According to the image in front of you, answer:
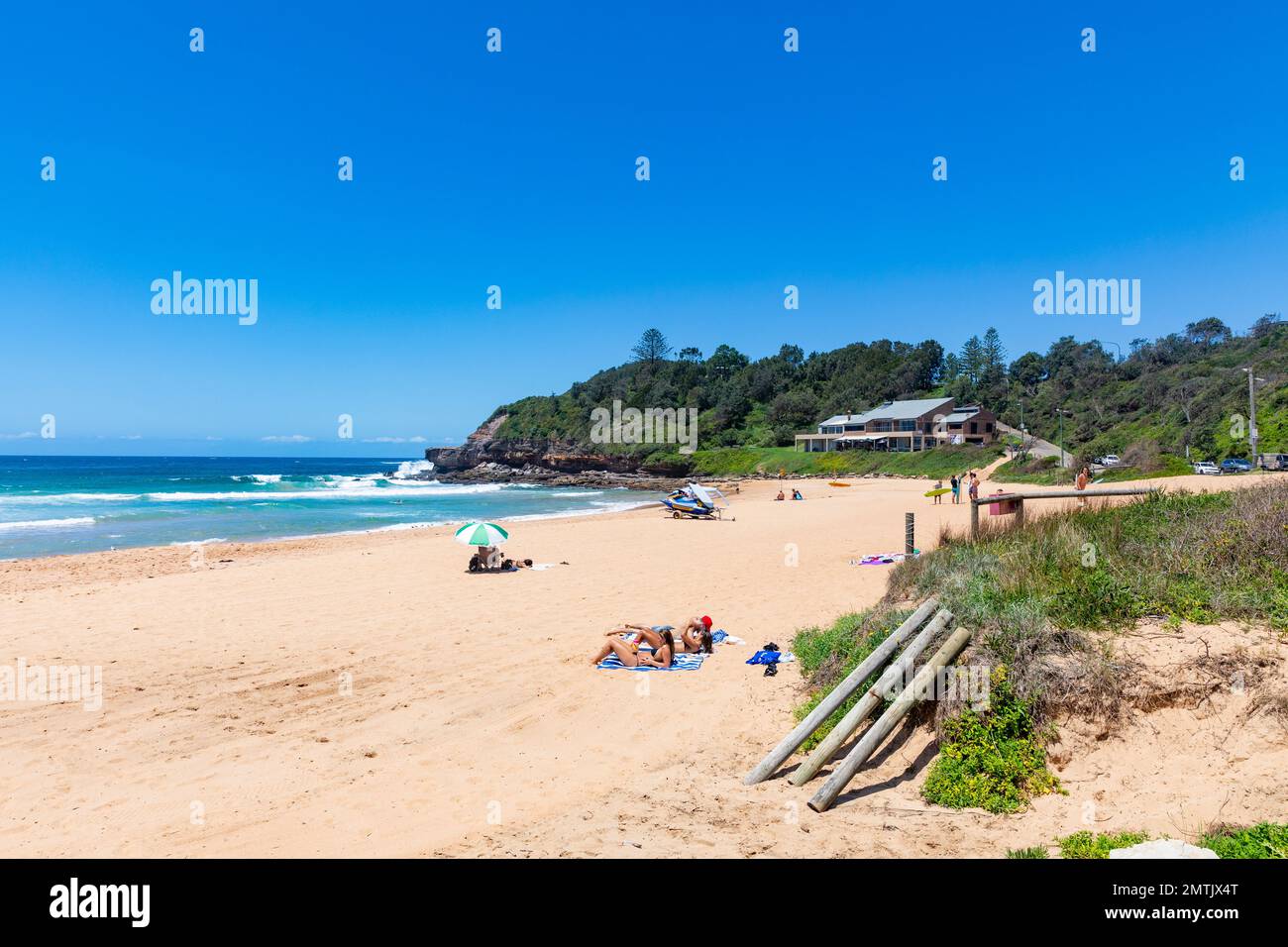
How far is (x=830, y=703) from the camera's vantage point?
19.2ft

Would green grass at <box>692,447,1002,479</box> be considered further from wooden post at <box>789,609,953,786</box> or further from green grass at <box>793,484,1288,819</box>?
wooden post at <box>789,609,953,786</box>

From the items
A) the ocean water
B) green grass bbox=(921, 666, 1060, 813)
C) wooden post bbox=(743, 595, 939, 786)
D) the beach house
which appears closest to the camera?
green grass bbox=(921, 666, 1060, 813)

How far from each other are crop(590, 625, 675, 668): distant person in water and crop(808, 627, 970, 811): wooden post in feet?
11.6

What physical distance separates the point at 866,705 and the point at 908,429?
2845 inches

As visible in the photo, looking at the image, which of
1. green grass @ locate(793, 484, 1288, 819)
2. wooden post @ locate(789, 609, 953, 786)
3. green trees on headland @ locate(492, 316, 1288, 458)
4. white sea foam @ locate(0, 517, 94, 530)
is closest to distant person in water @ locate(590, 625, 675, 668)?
green grass @ locate(793, 484, 1288, 819)

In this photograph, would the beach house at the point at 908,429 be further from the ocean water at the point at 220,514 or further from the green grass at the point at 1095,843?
the green grass at the point at 1095,843

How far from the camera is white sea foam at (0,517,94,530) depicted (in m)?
29.8

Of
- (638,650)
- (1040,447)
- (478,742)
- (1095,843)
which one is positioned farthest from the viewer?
(1040,447)

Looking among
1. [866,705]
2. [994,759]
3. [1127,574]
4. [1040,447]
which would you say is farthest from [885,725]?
[1040,447]

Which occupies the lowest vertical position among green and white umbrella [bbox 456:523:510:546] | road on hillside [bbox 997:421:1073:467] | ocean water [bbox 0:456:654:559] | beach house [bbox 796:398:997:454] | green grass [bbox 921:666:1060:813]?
ocean water [bbox 0:456:654:559]

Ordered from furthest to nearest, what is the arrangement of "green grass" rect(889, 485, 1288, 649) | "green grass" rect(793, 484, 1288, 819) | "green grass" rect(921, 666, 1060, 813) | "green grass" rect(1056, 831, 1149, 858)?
"green grass" rect(889, 485, 1288, 649)
"green grass" rect(793, 484, 1288, 819)
"green grass" rect(921, 666, 1060, 813)
"green grass" rect(1056, 831, 1149, 858)

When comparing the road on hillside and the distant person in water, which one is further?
the road on hillside

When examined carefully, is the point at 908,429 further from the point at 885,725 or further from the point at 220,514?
the point at 885,725

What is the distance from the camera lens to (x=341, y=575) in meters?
15.9
